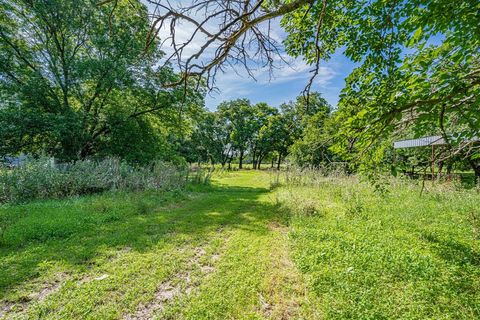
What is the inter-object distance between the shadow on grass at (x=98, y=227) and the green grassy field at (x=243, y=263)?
26 mm

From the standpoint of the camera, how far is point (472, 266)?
294 centimetres

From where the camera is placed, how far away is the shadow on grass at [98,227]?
10.7 ft

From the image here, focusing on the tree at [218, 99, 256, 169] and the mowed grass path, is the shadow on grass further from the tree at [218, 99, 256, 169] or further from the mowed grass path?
the tree at [218, 99, 256, 169]

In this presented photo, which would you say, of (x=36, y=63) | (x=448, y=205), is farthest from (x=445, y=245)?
(x=36, y=63)

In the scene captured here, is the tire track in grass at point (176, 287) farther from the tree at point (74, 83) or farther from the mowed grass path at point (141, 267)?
the tree at point (74, 83)

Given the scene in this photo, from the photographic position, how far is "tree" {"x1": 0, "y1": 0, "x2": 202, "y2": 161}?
933 centimetres

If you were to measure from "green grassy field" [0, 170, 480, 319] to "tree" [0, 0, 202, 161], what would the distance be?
5.74 m

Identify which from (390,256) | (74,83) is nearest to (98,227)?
(390,256)

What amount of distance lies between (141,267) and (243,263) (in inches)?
59.0

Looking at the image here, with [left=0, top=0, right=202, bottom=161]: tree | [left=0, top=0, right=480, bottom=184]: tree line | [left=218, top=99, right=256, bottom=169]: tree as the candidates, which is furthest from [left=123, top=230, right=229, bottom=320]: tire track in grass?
[left=218, top=99, right=256, bottom=169]: tree

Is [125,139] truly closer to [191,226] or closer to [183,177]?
[183,177]

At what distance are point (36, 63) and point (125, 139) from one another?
5.20 m

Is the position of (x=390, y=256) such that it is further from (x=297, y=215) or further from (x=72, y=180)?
(x=72, y=180)

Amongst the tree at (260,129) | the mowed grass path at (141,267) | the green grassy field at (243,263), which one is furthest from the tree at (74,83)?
the tree at (260,129)
